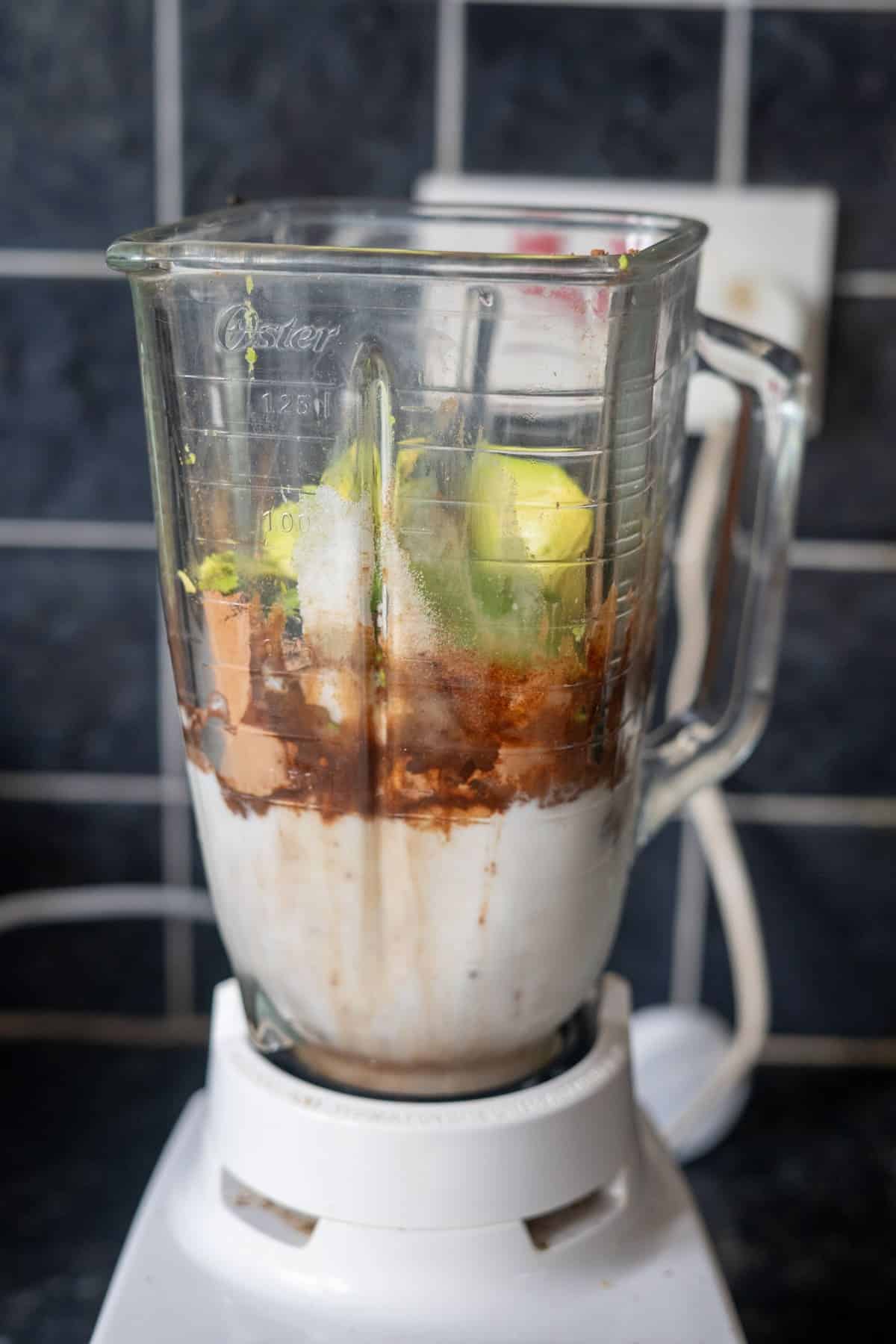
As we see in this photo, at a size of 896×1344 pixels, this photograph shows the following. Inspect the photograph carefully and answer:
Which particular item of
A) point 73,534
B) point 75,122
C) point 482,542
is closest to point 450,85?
point 75,122

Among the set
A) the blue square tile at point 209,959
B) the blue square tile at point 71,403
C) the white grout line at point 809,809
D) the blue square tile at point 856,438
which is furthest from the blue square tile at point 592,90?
the blue square tile at point 209,959

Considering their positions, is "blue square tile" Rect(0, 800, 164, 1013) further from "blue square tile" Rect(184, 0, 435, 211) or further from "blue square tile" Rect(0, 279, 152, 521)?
"blue square tile" Rect(184, 0, 435, 211)

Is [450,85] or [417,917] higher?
[450,85]

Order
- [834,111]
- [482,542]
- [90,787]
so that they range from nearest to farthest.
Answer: [482,542], [834,111], [90,787]

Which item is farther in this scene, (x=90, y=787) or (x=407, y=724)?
(x=90, y=787)

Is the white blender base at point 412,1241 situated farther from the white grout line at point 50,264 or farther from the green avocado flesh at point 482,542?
the white grout line at point 50,264

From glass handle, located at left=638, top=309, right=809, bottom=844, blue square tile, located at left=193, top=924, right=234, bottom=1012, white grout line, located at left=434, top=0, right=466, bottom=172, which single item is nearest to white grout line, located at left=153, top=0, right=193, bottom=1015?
blue square tile, located at left=193, top=924, right=234, bottom=1012

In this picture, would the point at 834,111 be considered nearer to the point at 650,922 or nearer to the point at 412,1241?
the point at 650,922
